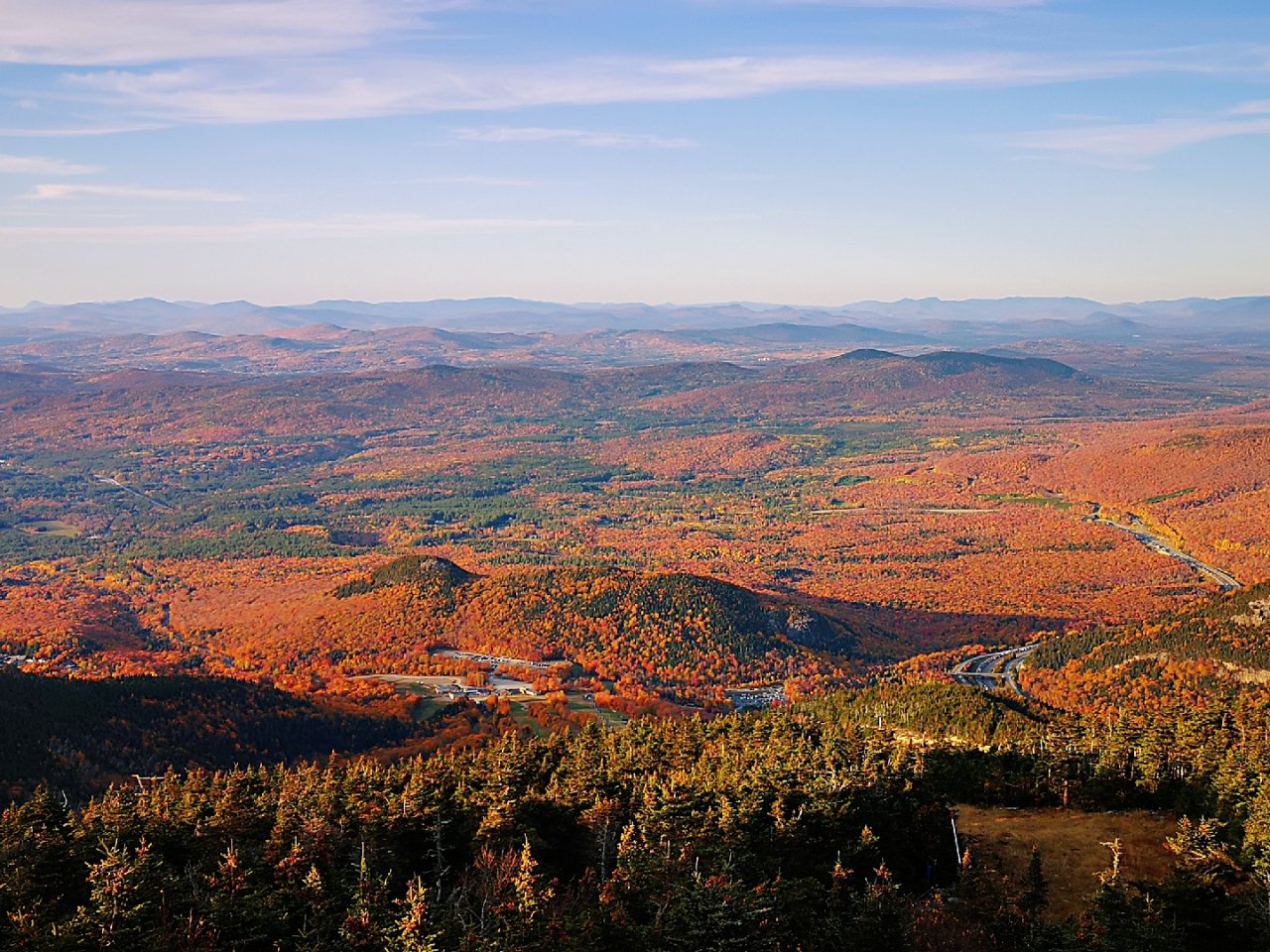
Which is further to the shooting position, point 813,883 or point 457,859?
point 457,859

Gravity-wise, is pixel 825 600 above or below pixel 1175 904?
below

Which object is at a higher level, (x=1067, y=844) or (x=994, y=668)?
(x=1067, y=844)

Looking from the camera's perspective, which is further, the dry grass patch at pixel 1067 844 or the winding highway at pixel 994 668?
the winding highway at pixel 994 668

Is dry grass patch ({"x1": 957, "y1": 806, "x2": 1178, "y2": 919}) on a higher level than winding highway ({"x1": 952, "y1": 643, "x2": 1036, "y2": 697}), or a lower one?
higher

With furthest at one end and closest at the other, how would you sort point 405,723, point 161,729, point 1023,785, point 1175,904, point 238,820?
1. point 405,723
2. point 161,729
3. point 1023,785
4. point 238,820
5. point 1175,904

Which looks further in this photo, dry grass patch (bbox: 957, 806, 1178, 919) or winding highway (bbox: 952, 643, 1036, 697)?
winding highway (bbox: 952, 643, 1036, 697)

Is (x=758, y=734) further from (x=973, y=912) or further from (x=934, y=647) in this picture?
(x=934, y=647)

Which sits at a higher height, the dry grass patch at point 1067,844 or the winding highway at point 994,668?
the dry grass patch at point 1067,844

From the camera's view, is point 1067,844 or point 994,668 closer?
point 1067,844

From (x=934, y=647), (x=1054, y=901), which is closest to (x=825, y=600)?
(x=934, y=647)

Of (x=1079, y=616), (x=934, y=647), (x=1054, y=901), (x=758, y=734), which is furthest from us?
(x=1079, y=616)
